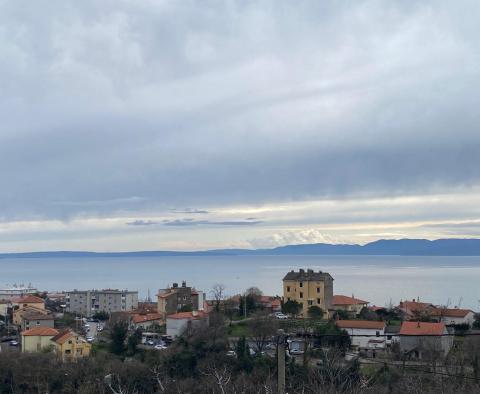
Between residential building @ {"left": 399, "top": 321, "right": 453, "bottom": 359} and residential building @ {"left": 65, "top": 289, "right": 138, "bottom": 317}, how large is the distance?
29456 mm

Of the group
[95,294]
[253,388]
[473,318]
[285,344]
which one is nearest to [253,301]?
[473,318]

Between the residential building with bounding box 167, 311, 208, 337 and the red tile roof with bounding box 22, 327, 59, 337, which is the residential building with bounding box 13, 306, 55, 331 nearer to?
the red tile roof with bounding box 22, 327, 59, 337

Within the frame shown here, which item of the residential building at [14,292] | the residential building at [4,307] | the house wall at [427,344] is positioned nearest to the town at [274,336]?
the house wall at [427,344]

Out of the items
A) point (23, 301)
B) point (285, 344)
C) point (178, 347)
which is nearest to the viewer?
point (285, 344)

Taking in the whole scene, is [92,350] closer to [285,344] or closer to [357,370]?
[357,370]

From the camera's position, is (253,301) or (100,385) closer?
(100,385)

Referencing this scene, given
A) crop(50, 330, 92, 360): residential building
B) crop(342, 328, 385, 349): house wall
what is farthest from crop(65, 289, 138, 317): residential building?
crop(342, 328, 385, 349): house wall

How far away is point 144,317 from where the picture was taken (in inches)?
1271

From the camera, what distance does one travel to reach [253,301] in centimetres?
3198

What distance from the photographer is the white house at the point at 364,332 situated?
74.2 ft

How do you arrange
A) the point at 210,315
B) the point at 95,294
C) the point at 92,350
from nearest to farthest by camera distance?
the point at 92,350, the point at 210,315, the point at 95,294

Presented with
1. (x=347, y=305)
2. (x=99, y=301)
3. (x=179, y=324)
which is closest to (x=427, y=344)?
(x=179, y=324)

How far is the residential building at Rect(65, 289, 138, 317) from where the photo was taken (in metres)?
47.9

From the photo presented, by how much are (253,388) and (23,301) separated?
30.5 metres
